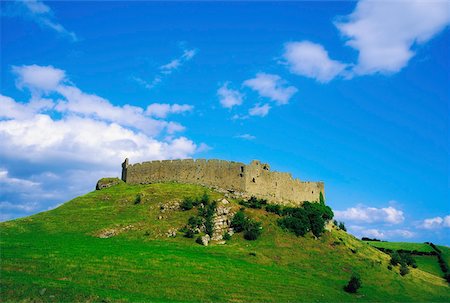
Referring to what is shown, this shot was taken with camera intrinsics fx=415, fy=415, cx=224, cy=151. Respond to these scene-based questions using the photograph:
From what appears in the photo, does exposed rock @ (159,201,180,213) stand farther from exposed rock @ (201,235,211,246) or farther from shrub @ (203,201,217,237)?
exposed rock @ (201,235,211,246)

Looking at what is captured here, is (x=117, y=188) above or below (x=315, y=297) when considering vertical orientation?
above

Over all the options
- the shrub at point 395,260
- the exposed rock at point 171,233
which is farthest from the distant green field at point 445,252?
the exposed rock at point 171,233

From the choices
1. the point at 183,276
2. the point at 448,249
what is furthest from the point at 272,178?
the point at 448,249

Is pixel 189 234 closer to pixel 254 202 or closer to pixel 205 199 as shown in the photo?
pixel 205 199

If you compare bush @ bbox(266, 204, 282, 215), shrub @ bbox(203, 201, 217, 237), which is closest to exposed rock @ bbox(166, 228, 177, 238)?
shrub @ bbox(203, 201, 217, 237)

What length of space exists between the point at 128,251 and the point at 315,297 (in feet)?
70.5

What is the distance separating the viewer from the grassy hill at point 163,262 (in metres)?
35.3

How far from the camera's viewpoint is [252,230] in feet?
202

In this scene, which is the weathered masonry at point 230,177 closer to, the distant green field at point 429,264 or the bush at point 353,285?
the distant green field at point 429,264

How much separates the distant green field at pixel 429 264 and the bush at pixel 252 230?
41.4 metres

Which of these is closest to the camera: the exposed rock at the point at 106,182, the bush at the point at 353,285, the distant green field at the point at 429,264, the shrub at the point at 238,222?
the bush at the point at 353,285

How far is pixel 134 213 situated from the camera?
6606cm

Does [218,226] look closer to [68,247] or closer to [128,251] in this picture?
[128,251]

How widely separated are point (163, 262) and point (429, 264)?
6917 cm
